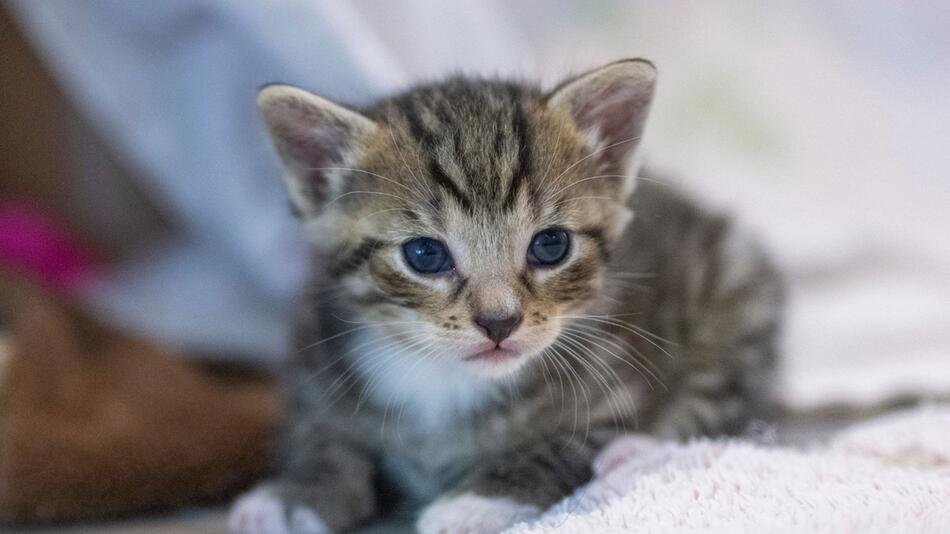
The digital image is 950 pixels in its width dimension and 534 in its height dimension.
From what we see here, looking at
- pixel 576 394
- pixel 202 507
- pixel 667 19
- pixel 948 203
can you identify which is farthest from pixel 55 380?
pixel 948 203

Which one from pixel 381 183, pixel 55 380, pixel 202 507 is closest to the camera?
pixel 381 183

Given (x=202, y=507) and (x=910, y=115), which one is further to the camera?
(x=910, y=115)

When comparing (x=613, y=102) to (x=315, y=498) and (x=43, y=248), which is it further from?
(x=43, y=248)

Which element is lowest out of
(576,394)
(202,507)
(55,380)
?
(202,507)

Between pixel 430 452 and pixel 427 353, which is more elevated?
pixel 427 353

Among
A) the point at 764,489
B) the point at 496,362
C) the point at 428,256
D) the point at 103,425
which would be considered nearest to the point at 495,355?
the point at 496,362

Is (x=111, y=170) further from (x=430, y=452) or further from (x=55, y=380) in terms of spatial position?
(x=430, y=452)
